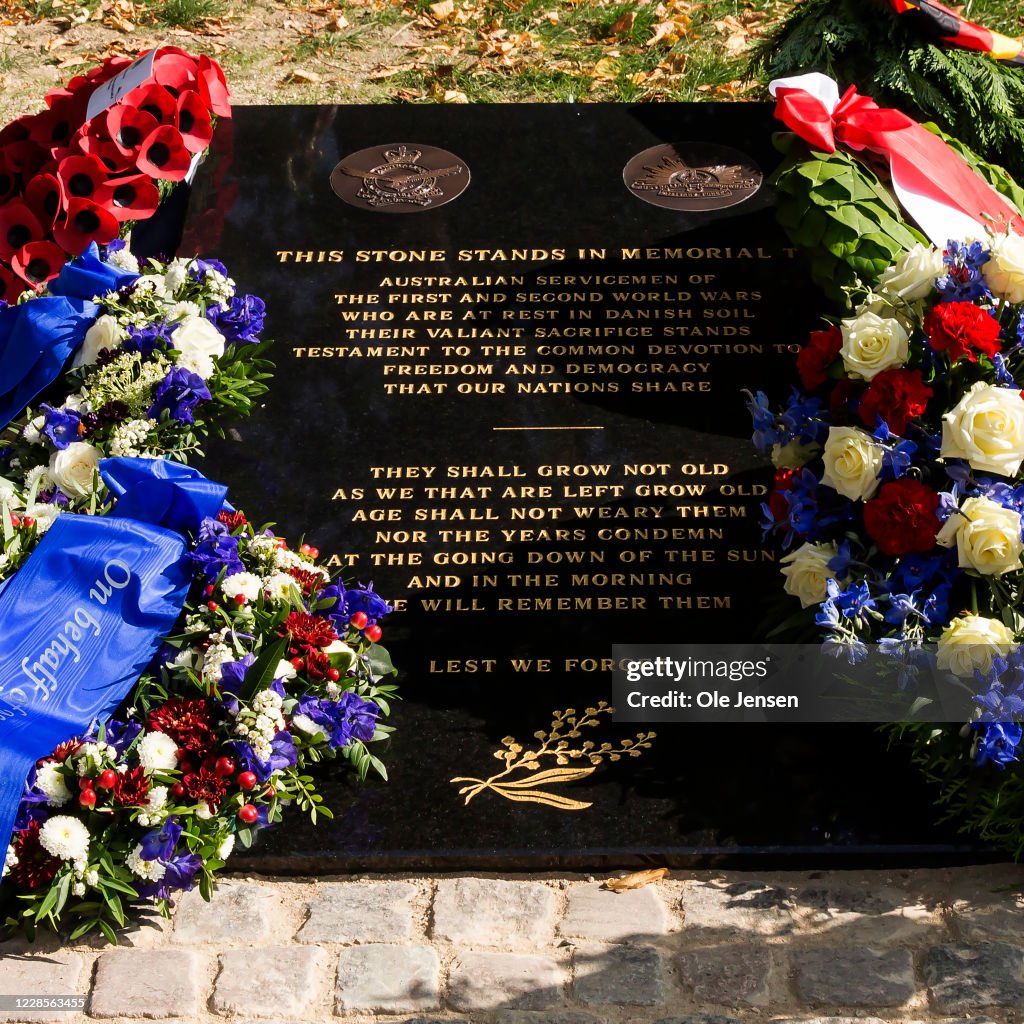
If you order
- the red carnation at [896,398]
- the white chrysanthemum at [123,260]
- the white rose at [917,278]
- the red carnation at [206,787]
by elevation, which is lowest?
the red carnation at [206,787]

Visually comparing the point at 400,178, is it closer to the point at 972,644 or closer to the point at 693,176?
the point at 693,176

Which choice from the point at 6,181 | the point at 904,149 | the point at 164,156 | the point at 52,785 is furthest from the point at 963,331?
the point at 6,181

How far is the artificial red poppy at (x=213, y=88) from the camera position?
580cm

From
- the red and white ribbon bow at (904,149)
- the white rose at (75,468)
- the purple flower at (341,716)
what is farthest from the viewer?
the red and white ribbon bow at (904,149)

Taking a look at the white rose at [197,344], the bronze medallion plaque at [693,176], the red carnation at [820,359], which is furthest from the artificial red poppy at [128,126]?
the red carnation at [820,359]

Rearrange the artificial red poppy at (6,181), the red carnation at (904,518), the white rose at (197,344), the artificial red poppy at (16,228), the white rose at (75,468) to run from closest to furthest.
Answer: the red carnation at (904,518) → the white rose at (75,468) → the white rose at (197,344) → the artificial red poppy at (16,228) → the artificial red poppy at (6,181)

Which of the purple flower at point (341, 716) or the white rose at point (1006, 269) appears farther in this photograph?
the white rose at point (1006, 269)

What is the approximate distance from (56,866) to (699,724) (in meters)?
1.85

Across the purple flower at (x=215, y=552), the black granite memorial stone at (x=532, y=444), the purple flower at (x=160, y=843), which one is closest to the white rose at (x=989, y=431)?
the black granite memorial stone at (x=532, y=444)

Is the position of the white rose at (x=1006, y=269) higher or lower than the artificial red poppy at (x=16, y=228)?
higher

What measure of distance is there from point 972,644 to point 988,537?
0.31 m

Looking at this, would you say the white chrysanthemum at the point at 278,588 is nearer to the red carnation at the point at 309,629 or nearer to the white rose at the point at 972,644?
the red carnation at the point at 309,629

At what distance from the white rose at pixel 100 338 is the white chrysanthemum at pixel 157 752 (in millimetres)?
1718

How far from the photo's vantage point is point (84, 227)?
5.54m
